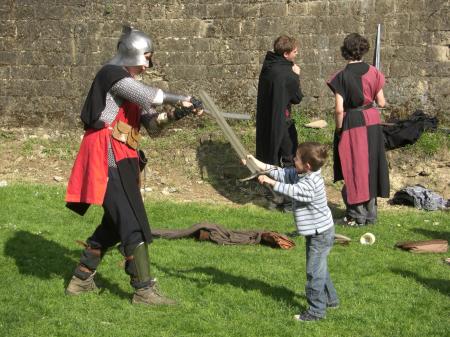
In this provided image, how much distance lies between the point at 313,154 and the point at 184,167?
19.4ft

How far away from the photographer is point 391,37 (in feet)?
35.3

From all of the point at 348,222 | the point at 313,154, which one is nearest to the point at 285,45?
the point at 348,222

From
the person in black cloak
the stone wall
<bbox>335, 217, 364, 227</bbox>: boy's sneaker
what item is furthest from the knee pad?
the stone wall

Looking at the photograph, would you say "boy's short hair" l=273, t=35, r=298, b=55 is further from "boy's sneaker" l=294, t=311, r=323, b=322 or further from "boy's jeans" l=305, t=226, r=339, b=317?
"boy's sneaker" l=294, t=311, r=323, b=322

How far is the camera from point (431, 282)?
19.1ft

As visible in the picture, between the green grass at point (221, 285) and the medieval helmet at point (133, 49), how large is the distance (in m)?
1.64

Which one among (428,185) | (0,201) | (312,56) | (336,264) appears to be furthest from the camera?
(312,56)

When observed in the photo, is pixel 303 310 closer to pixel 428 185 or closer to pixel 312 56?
pixel 428 185

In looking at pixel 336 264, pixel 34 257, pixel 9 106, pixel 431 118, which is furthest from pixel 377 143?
pixel 9 106

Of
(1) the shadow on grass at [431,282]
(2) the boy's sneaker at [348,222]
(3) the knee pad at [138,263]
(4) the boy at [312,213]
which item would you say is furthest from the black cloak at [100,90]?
(2) the boy's sneaker at [348,222]

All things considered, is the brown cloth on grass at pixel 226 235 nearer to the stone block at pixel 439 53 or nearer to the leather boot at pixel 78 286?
the leather boot at pixel 78 286

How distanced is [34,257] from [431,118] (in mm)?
6051

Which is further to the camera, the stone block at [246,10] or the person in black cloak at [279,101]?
the stone block at [246,10]

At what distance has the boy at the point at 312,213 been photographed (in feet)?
15.7
